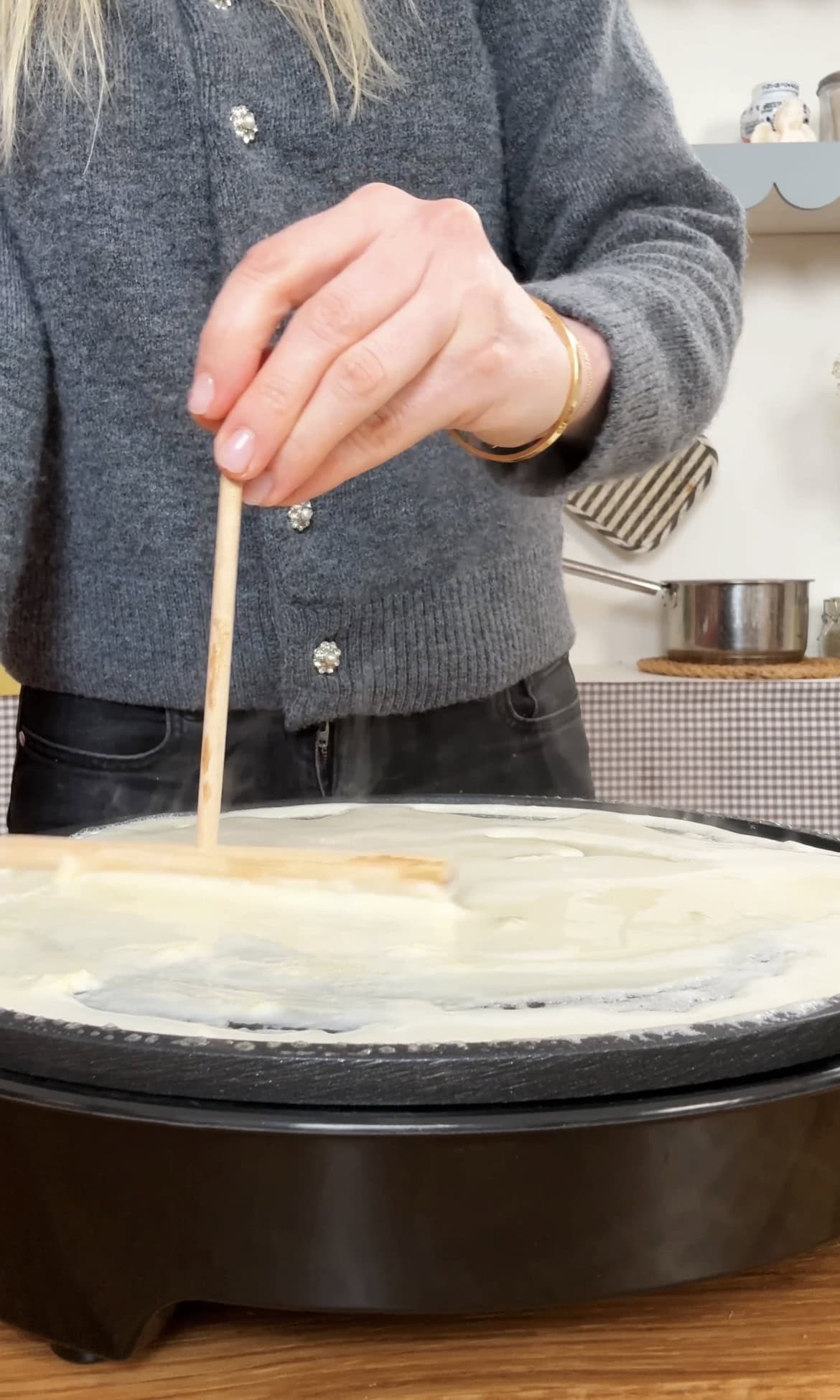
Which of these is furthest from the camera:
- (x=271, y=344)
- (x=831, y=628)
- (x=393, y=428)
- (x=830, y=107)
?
(x=831, y=628)

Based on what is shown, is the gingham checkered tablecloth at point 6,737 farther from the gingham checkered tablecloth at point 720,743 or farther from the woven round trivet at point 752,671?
the woven round trivet at point 752,671

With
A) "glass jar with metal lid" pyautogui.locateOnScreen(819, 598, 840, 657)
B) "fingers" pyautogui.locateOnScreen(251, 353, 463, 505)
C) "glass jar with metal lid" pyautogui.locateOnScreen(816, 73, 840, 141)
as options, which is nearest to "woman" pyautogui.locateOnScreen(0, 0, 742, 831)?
"fingers" pyautogui.locateOnScreen(251, 353, 463, 505)

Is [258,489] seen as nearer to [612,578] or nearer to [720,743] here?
[720,743]

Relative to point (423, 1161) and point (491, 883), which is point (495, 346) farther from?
point (423, 1161)

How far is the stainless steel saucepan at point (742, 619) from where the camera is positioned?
2100 mm

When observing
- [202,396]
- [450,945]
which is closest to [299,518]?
[202,396]

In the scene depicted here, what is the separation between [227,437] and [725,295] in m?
0.51

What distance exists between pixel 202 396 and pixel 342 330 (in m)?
0.09

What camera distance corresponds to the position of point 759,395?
7.96 feet

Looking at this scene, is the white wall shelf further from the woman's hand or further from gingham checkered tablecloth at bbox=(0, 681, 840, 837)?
the woman's hand

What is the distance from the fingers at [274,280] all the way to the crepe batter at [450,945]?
0.29 metres

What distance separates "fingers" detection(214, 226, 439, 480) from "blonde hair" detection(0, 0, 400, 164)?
455mm

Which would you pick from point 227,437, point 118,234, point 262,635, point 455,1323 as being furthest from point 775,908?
point 118,234

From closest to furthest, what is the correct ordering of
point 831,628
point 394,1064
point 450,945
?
point 394,1064 → point 450,945 → point 831,628
